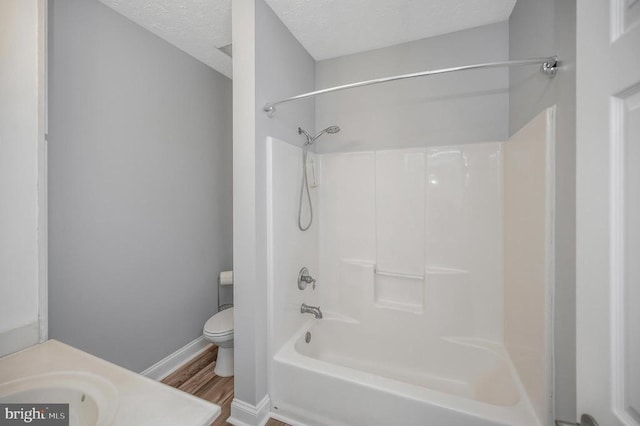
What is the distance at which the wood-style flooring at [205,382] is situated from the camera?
62.4 inches

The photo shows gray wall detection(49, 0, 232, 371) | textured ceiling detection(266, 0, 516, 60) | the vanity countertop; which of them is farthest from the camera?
textured ceiling detection(266, 0, 516, 60)

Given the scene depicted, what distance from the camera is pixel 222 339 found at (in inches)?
70.1

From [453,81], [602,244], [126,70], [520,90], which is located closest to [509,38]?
[453,81]

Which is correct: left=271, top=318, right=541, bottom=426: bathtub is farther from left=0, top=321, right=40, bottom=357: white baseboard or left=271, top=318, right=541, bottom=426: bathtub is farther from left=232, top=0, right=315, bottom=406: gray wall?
left=0, top=321, right=40, bottom=357: white baseboard

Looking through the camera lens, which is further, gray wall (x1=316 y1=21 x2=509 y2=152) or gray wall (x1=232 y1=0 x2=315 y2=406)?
gray wall (x1=316 y1=21 x2=509 y2=152)

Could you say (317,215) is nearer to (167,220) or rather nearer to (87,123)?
(167,220)

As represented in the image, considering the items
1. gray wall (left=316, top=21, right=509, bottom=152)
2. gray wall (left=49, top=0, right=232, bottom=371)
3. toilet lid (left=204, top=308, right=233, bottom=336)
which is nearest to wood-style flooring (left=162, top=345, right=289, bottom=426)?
gray wall (left=49, top=0, right=232, bottom=371)

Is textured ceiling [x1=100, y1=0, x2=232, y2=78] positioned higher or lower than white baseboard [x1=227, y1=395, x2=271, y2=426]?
higher

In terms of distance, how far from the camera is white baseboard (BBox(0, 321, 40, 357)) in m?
0.84

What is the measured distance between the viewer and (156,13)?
1.61 m

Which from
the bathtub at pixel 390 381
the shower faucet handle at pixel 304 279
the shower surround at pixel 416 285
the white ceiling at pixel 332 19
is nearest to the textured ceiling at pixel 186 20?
the white ceiling at pixel 332 19

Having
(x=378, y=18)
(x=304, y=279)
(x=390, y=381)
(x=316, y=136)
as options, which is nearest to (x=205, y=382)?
(x=304, y=279)

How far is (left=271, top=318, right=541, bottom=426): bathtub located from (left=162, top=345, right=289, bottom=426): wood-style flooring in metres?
0.29

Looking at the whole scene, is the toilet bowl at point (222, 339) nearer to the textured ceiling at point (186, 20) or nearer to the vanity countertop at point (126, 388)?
the vanity countertop at point (126, 388)
